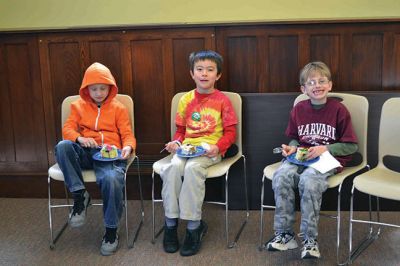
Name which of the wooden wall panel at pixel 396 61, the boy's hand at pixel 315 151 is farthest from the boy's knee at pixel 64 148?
the wooden wall panel at pixel 396 61

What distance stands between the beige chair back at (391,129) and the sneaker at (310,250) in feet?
2.22

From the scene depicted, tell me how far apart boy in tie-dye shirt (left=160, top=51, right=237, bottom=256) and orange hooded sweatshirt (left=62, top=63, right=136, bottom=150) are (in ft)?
1.09

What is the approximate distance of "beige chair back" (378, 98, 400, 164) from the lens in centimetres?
269

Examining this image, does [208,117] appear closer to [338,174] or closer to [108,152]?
[108,152]

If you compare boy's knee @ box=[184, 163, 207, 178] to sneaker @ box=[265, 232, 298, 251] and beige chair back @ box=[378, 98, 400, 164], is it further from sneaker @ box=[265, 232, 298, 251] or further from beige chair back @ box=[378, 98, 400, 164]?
beige chair back @ box=[378, 98, 400, 164]

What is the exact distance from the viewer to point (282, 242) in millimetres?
2654

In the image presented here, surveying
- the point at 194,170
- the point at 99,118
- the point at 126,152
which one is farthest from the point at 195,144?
the point at 99,118

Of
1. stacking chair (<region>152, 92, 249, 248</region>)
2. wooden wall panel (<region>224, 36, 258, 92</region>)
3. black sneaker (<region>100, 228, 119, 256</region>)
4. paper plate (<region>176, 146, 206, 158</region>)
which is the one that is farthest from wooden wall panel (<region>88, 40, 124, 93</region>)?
black sneaker (<region>100, 228, 119, 256</region>)

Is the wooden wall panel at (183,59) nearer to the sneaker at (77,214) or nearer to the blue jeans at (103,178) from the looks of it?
the blue jeans at (103,178)

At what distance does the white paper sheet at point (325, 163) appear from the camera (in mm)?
2568

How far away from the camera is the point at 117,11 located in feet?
13.1

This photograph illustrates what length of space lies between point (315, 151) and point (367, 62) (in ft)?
3.47

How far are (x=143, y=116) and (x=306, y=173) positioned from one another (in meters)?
1.41

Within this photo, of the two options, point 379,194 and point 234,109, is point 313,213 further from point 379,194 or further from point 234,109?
point 234,109
